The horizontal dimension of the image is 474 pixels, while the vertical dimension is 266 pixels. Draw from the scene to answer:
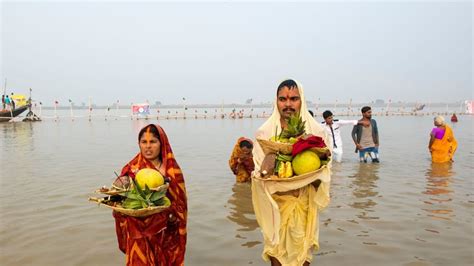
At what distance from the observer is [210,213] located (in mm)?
5656

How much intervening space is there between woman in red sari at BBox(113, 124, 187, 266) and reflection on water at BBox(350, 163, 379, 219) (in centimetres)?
329

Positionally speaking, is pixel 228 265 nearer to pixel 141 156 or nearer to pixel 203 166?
pixel 141 156

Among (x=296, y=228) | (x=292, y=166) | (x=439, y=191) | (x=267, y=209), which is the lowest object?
(x=439, y=191)

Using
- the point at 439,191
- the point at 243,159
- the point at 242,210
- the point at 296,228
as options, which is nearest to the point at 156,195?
the point at 296,228

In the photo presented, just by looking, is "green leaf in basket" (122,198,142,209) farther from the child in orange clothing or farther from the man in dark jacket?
the man in dark jacket

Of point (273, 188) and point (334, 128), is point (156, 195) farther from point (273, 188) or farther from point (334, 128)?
point (334, 128)

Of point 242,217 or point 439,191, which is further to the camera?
point 439,191

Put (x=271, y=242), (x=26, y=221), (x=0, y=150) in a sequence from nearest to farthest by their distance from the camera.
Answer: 1. (x=271, y=242)
2. (x=26, y=221)
3. (x=0, y=150)

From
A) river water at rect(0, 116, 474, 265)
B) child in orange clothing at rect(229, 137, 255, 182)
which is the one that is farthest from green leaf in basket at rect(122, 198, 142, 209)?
child in orange clothing at rect(229, 137, 255, 182)

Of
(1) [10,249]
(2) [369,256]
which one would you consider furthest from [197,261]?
(1) [10,249]

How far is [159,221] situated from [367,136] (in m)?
7.81

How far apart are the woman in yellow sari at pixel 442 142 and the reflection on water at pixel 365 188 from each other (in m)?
1.74

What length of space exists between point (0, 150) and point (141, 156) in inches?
514

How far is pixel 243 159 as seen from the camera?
7.41m
